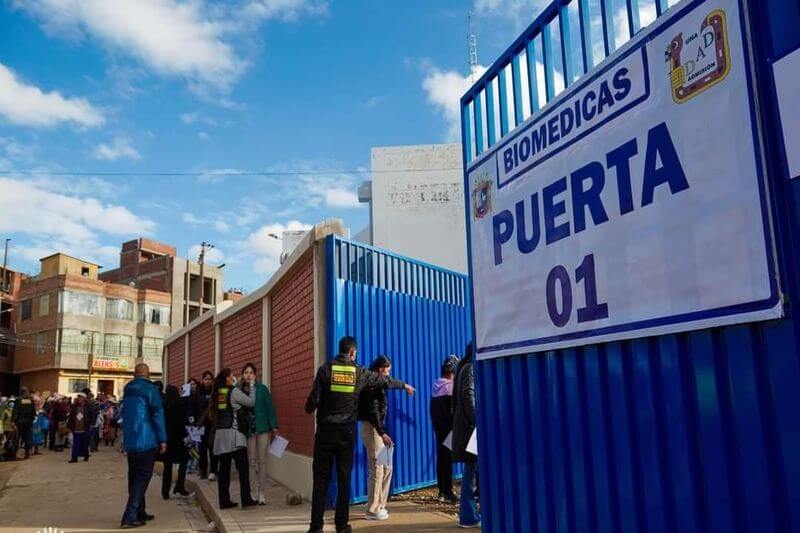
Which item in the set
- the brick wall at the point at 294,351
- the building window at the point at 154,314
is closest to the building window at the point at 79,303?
the building window at the point at 154,314

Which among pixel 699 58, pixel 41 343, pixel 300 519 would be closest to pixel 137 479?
pixel 300 519

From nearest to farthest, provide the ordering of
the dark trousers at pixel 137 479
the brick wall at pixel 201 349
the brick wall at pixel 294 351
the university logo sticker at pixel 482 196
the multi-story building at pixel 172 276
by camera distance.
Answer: the university logo sticker at pixel 482 196
the dark trousers at pixel 137 479
the brick wall at pixel 294 351
the brick wall at pixel 201 349
the multi-story building at pixel 172 276

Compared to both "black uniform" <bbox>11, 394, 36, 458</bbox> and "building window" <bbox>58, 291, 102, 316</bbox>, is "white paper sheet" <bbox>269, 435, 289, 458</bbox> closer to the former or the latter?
"black uniform" <bbox>11, 394, 36, 458</bbox>

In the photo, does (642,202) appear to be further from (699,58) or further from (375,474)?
(375,474)

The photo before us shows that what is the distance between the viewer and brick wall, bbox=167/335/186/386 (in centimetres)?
Answer: 2152

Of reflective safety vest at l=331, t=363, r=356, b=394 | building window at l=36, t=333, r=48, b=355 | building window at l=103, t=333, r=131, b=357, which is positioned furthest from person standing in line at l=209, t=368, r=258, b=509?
building window at l=103, t=333, r=131, b=357

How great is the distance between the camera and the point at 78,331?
52188mm

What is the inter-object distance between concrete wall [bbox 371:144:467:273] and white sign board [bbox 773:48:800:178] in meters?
37.7

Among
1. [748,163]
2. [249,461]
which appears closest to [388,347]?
[249,461]

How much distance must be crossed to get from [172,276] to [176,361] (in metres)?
41.9

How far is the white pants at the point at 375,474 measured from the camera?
6.93 metres

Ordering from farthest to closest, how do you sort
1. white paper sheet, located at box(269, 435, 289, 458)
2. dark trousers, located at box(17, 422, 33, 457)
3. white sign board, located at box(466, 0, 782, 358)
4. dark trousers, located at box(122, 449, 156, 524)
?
dark trousers, located at box(17, 422, 33, 457) < white paper sheet, located at box(269, 435, 289, 458) < dark trousers, located at box(122, 449, 156, 524) < white sign board, located at box(466, 0, 782, 358)

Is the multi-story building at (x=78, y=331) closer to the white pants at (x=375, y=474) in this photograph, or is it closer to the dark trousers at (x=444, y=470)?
the dark trousers at (x=444, y=470)

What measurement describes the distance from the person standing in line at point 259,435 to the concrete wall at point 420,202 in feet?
105
